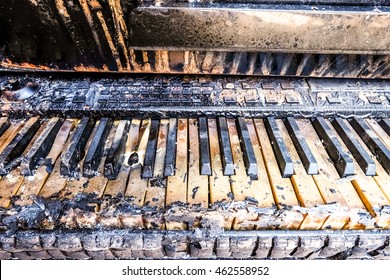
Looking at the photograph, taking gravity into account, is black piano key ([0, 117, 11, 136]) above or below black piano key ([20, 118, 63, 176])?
above

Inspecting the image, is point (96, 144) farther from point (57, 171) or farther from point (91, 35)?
point (91, 35)

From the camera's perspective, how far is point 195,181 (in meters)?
1.19

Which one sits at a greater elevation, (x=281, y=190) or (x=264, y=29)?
(x=264, y=29)

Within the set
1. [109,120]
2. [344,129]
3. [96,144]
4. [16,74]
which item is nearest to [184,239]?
[96,144]

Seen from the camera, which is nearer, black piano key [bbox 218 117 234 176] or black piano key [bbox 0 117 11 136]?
black piano key [bbox 218 117 234 176]

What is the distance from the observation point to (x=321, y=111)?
4.92ft

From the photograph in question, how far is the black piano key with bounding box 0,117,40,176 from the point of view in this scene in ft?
4.09

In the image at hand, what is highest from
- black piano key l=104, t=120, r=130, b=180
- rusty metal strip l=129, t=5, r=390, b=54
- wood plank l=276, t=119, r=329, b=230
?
rusty metal strip l=129, t=5, r=390, b=54

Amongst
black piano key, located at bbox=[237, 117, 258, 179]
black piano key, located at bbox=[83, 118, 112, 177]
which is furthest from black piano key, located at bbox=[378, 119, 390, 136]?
black piano key, located at bbox=[83, 118, 112, 177]

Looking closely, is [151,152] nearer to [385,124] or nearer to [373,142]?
[373,142]

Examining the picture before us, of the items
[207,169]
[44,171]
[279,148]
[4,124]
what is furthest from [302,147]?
[4,124]

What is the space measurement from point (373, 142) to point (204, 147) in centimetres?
81

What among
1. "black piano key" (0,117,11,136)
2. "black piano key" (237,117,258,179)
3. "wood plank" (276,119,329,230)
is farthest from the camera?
"black piano key" (0,117,11,136)

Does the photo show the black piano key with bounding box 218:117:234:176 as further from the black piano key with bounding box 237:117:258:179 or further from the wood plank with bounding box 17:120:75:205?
the wood plank with bounding box 17:120:75:205
